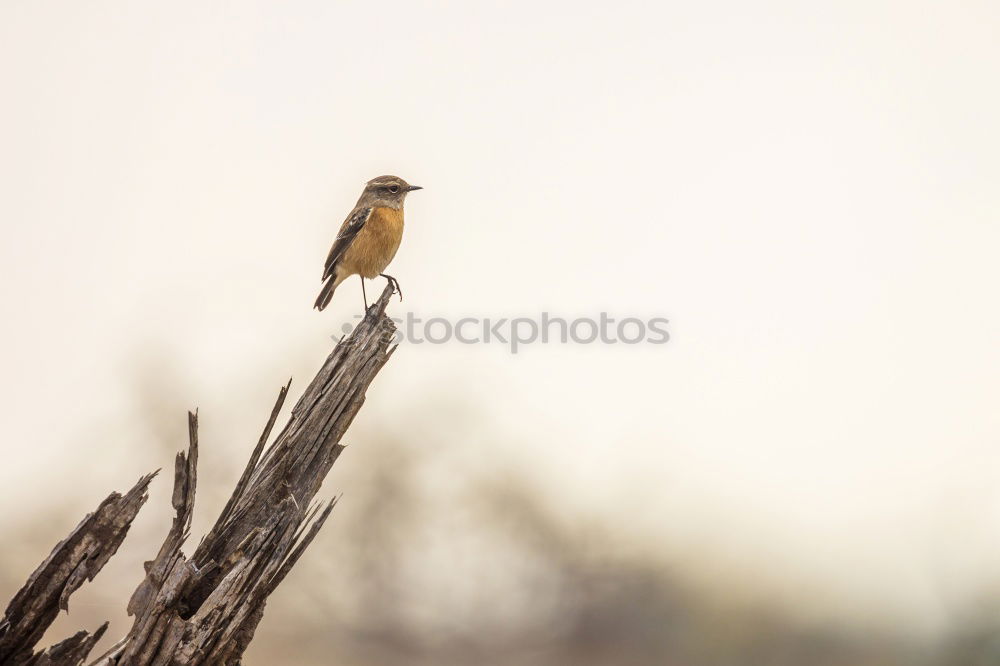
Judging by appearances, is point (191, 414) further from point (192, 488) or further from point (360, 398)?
point (360, 398)

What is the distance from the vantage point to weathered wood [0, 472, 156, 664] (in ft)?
18.1

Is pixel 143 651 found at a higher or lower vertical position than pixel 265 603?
lower

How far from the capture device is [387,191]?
8.89 metres

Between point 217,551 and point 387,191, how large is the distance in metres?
4.39

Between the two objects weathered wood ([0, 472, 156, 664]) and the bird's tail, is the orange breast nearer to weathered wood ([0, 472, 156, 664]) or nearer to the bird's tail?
the bird's tail

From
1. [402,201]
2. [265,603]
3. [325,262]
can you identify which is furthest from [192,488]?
[402,201]

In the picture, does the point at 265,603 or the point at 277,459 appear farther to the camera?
the point at 277,459

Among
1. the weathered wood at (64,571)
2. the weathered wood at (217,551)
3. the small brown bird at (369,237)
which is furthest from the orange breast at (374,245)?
the weathered wood at (64,571)

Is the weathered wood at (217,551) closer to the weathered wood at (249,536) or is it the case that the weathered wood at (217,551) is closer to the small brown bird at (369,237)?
the weathered wood at (249,536)

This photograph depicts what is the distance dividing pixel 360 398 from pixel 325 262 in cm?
296

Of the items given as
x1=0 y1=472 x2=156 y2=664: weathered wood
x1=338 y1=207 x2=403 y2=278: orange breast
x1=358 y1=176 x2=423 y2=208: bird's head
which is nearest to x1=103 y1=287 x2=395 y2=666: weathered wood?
x1=0 y1=472 x2=156 y2=664: weathered wood

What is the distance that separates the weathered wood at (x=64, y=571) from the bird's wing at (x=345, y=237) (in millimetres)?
3535

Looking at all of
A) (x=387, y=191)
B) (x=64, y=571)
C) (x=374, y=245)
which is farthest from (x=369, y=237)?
(x=64, y=571)

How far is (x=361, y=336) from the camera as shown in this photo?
6.33 m
